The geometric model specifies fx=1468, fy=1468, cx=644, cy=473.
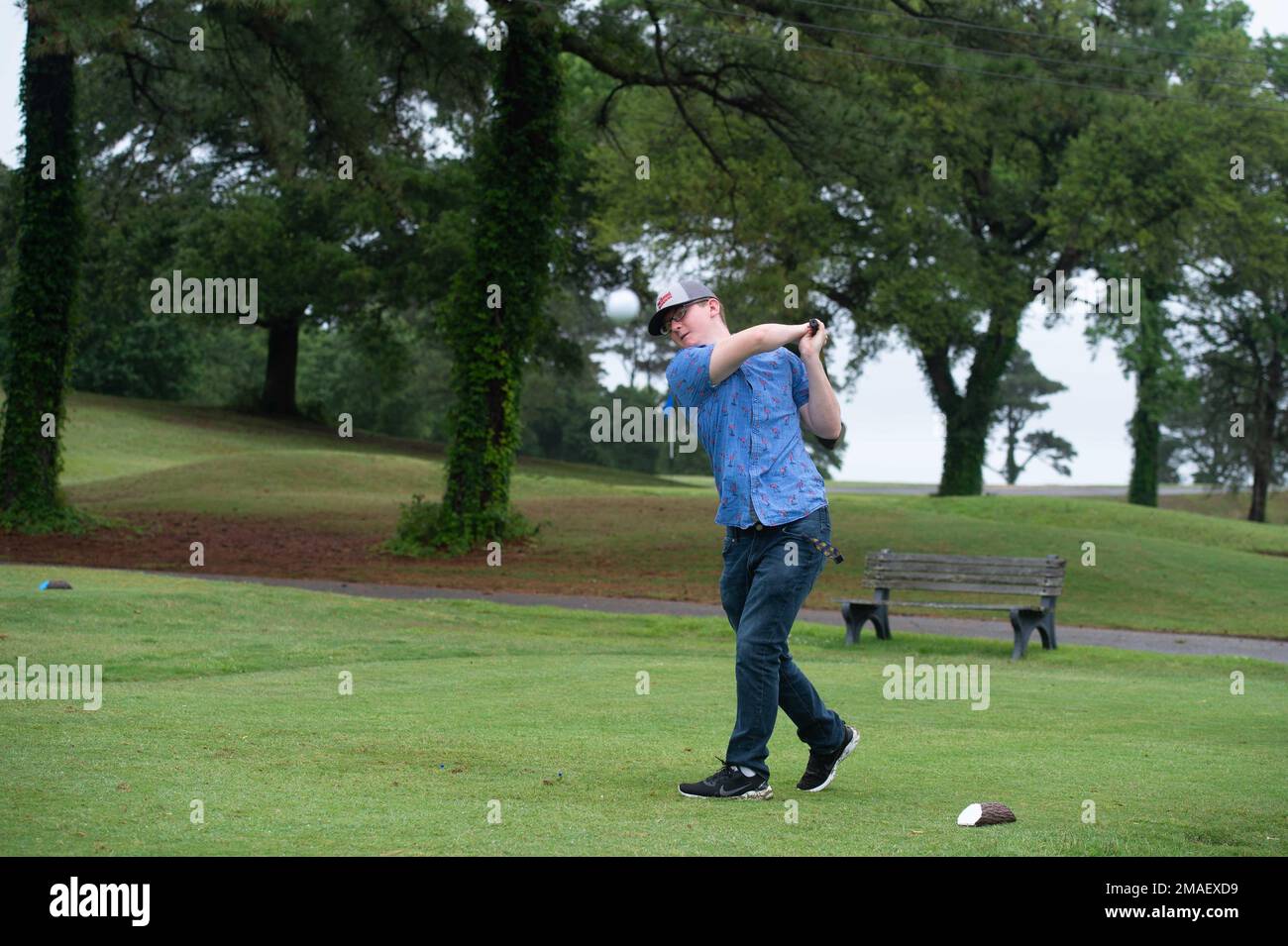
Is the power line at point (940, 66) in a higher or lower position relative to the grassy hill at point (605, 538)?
higher

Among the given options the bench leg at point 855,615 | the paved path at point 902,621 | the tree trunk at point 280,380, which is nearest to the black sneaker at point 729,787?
the bench leg at point 855,615

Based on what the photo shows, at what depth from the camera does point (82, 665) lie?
11.6 m

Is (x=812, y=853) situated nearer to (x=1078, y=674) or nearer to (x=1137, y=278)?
(x=1078, y=674)

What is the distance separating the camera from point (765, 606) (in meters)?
6.68

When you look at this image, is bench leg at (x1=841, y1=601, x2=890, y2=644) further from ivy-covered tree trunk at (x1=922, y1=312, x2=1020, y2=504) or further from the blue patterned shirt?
ivy-covered tree trunk at (x1=922, y1=312, x2=1020, y2=504)

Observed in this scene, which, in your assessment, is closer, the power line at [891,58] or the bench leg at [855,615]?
the bench leg at [855,615]

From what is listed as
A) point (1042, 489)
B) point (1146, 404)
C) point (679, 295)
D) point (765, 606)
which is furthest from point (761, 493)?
point (1042, 489)

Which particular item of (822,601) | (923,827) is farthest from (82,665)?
(822,601)

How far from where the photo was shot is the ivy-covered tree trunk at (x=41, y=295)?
90.9 ft

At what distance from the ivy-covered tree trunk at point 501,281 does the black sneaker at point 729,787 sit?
2153cm

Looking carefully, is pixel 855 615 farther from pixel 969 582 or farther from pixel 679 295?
pixel 679 295

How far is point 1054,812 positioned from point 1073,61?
22306 mm

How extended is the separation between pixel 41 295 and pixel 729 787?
24.9 meters

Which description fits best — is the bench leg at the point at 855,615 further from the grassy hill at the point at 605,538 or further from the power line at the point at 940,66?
the power line at the point at 940,66
